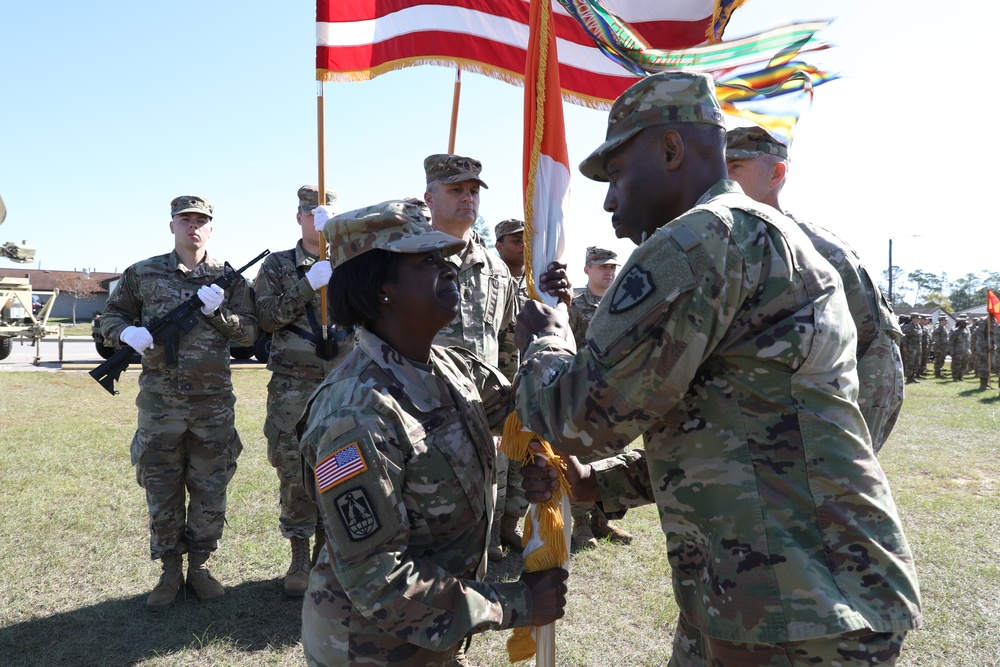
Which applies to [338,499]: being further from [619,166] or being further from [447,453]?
[619,166]

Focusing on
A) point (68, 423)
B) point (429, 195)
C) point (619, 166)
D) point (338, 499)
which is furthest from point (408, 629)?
point (68, 423)

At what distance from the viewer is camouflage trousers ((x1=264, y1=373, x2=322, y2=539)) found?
4836mm

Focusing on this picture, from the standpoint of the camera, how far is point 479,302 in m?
4.30

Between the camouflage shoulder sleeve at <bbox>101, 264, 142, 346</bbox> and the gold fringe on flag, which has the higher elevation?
the camouflage shoulder sleeve at <bbox>101, 264, 142, 346</bbox>

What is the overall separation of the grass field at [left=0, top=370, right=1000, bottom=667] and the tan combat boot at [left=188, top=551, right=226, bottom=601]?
0.28 feet

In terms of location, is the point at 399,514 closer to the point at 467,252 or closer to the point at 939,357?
the point at 467,252

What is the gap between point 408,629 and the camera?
68.6 inches

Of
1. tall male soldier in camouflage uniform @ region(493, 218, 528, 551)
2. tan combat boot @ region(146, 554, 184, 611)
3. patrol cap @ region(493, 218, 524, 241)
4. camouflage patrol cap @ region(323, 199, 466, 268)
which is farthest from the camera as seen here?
patrol cap @ region(493, 218, 524, 241)

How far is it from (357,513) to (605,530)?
4.59 metres

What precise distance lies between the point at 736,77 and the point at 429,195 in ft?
6.49

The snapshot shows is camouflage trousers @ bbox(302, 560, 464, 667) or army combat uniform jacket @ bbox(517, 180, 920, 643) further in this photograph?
camouflage trousers @ bbox(302, 560, 464, 667)

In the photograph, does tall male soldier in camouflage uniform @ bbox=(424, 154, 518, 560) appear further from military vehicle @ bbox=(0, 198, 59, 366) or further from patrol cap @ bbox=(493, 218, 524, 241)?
military vehicle @ bbox=(0, 198, 59, 366)

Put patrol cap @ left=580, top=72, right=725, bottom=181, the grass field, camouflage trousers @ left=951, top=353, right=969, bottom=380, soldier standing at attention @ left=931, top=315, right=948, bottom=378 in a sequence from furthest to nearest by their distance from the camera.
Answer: soldier standing at attention @ left=931, top=315, right=948, bottom=378, camouflage trousers @ left=951, top=353, right=969, bottom=380, the grass field, patrol cap @ left=580, top=72, right=725, bottom=181

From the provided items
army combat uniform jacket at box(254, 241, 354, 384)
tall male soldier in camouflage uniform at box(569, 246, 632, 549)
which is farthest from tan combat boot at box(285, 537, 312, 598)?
tall male soldier in camouflage uniform at box(569, 246, 632, 549)
